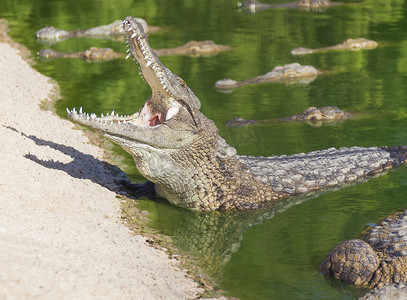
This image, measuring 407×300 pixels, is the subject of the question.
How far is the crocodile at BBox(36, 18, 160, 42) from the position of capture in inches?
833

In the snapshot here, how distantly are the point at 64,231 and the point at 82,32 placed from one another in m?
15.6

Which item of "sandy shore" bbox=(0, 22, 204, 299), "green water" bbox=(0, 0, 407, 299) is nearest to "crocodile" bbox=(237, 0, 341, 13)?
"green water" bbox=(0, 0, 407, 299)

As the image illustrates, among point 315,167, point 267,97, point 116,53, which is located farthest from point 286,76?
point 315,167

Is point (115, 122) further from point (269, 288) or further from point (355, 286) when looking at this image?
point (355, 286)

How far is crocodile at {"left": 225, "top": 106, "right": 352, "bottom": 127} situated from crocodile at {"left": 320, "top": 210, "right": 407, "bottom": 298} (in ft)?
17.5

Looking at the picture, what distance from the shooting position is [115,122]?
8.38 metres

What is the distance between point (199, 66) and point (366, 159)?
767 cm

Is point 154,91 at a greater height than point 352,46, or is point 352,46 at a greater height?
point 154,91

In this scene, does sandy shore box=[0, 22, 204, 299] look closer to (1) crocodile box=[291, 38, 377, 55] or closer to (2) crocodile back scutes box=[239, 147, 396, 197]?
(2) crocodile back scutes box=[239, 147, 396, 197]

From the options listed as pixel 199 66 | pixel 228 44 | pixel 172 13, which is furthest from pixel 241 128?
pixel 172 13

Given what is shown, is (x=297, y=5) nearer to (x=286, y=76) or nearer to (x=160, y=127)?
(x=286, y=76)

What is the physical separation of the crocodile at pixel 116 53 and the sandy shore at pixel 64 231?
753cm

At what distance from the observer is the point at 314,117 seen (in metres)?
12.3

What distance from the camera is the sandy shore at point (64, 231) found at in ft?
19.4
